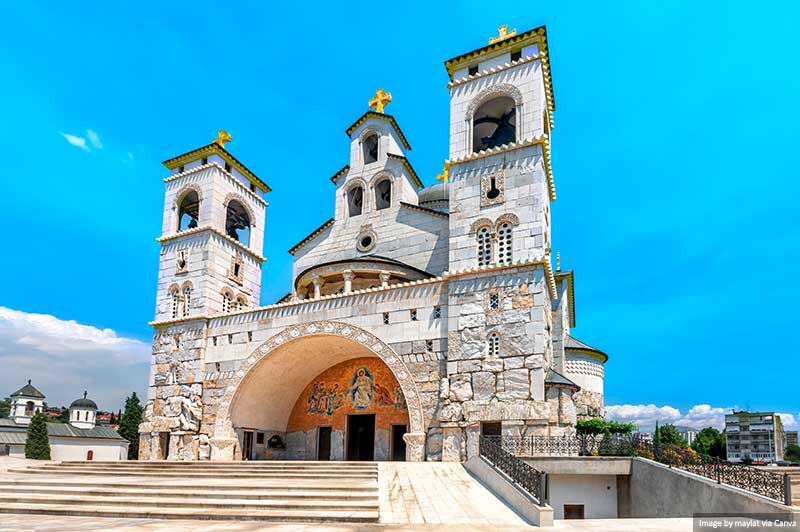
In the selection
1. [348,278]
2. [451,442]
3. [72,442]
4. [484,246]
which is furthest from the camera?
[72,442]

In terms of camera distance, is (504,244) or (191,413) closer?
(504,244)

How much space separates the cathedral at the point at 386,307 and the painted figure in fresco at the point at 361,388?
67 millimetres

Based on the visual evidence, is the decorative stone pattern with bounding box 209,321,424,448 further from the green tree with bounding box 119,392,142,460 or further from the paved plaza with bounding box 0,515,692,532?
the green tree with bounding box 119,392,142,460

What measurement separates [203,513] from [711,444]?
2618 inches

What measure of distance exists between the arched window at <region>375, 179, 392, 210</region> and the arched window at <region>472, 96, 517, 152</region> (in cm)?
430

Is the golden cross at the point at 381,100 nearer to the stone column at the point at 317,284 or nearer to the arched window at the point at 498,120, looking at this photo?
the arched window at the point at 498,120

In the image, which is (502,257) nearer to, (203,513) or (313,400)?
(313,400)

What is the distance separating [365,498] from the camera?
40.3 feet

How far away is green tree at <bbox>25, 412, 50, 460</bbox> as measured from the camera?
34.6m

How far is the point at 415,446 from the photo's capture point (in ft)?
63.7

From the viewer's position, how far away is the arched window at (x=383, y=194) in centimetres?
2678

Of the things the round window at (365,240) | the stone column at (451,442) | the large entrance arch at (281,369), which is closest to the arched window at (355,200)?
the round window at (365,240)

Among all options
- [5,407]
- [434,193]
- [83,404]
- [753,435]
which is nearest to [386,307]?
[434,193]

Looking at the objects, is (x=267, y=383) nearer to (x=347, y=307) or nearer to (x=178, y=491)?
(x=347, y=307)
